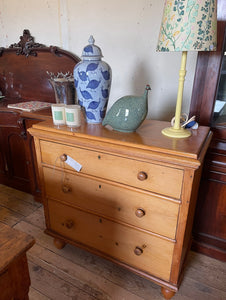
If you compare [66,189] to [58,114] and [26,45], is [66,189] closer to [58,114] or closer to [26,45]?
[58,114]

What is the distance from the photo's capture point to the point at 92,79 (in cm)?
112

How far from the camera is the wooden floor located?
126cm

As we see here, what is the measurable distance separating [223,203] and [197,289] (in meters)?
0.53

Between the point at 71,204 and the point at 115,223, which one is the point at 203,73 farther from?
the point at 71,204

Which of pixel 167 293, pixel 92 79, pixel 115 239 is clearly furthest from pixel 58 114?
pixel 167 293

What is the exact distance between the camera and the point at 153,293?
127 centimetres

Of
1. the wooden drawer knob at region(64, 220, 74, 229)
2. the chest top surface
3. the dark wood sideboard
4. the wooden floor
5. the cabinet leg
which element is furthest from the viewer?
the dark wood sideboard

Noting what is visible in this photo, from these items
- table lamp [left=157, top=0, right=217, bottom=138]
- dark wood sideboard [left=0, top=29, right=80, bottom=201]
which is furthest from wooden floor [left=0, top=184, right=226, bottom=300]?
table lamp [left=157, top=0, right=217, bottom=138]

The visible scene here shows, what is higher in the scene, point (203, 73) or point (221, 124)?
point (203, 73)

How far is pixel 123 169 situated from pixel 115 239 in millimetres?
453

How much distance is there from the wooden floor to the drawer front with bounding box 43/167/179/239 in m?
0.44

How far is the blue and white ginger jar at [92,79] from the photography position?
111 cm

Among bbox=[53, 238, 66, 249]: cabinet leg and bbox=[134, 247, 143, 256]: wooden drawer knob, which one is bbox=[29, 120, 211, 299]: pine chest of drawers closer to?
bbox=[134, 247, 143, 256]: wooden drawer knob

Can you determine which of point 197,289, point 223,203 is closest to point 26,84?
point 223,203
